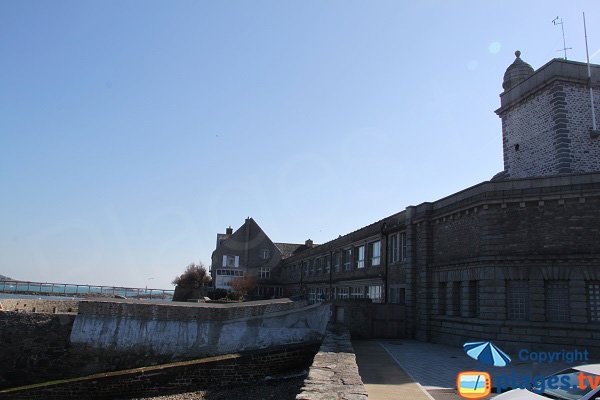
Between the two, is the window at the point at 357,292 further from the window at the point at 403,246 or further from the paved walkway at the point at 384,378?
the paved walkway at the point at 384,378

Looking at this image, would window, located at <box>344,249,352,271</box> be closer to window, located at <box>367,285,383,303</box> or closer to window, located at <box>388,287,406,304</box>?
window, located at <box>367,285,383,303</box>

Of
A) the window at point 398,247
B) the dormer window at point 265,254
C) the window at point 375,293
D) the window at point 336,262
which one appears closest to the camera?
the window at point 398,247

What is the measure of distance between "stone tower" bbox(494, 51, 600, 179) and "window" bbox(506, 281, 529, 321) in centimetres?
647

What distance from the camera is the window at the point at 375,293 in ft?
85.5

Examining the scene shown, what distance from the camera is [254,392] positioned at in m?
14.9

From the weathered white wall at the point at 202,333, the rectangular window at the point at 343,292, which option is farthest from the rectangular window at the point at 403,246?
the rectangular window at the point at 343,292

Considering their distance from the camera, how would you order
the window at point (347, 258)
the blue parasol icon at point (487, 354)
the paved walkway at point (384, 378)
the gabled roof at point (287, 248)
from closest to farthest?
the blue parasol icon at point (487, 354) → the paved walkway at point (384, 378) → the window at point (347, 258) → the gabled roof at point (287, 248)

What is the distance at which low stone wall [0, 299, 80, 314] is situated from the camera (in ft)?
64.5

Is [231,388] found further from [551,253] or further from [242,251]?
[242,251]

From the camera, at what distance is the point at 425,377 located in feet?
35.8

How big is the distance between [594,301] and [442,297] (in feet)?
19.0

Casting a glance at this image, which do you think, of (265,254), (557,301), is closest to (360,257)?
(557,301)

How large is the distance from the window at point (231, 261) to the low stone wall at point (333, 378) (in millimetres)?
45087

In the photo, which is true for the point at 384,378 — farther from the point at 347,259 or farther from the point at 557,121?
the point at 347,259
